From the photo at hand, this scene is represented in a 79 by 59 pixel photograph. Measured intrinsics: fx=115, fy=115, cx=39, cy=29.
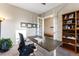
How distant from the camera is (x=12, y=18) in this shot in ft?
6.86

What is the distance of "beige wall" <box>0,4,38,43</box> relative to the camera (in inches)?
80.7

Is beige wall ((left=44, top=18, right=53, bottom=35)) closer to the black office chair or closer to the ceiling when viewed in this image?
the ceiling

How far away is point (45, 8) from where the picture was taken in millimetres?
2104

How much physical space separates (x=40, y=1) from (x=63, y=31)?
68cm

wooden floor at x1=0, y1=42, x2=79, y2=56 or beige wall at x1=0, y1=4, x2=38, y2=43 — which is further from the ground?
beige wall at x1=0, y1=4, x2=38, y2=43

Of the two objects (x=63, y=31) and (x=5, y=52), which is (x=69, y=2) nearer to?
(x=63, y=31)

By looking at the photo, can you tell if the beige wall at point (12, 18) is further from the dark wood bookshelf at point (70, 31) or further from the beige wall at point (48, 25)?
the dark wood bookshelf at point (70, 31)

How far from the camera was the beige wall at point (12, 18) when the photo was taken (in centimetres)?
205

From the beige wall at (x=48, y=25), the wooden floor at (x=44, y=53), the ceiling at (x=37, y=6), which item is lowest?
the wooden floor at (x=44, y=53)

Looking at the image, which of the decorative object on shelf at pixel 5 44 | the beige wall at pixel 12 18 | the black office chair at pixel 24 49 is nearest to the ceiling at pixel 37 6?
the beige wall at pixel 12 18

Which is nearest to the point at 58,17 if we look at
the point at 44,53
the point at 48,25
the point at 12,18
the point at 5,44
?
the point at 48,25

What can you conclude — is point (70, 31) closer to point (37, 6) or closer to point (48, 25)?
point (48, 25)

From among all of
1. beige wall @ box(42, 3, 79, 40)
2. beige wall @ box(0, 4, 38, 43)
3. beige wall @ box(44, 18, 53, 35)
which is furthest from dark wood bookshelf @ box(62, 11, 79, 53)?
beige wall @ box(0, 4, 38, 43)

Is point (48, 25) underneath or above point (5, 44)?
above
